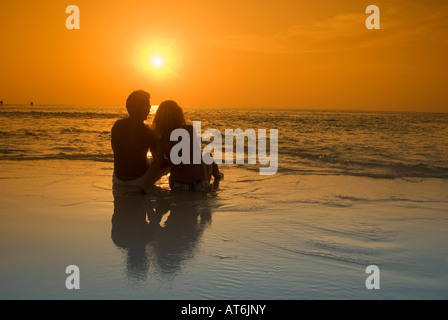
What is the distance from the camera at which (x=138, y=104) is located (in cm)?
564

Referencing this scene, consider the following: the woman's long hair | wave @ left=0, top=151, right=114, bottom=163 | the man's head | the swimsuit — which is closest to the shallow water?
the swimsuit

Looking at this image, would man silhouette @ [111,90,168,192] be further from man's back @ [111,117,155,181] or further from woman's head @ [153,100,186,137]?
woman's head @ [153,100,186,137]

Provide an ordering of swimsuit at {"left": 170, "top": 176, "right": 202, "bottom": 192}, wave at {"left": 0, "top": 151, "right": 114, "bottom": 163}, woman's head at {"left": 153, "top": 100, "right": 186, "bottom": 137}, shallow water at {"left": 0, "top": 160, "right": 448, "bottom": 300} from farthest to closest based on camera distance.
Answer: wave at {"left": 0, "top": 151, "right": 114, "bottom": 163} < swimsuit at {"left": 170, "top": 176, "right": 202, "bottom": 192} < woman's head at {"left": 153, "top": 100, "right": 186, "bottom": 137} < shallow water at {"left": 0, "top": 160, "right": 448, "bottom": 300}

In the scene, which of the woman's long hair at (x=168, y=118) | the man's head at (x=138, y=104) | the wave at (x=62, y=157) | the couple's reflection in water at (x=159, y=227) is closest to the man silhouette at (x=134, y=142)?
the man's head at (x=138, y=104)

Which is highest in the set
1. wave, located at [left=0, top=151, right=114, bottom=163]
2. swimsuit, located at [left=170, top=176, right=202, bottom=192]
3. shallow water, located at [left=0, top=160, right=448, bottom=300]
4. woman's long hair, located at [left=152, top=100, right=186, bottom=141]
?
woman's long hair, located at [left=152, top=100, right=186, bottom=141]

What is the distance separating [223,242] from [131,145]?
2.75m

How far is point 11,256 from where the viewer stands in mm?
3162

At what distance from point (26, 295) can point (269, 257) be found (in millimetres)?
1752

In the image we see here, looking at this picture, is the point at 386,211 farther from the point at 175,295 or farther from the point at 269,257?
the point at 175,295

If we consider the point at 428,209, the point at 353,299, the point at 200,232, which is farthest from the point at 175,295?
the point at 428,209

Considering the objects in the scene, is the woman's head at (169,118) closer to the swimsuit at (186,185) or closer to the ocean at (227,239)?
the swimsuit at (186,185)

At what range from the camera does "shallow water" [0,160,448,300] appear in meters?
2.66

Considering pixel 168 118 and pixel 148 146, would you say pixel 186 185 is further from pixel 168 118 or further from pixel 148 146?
pixel 168 118

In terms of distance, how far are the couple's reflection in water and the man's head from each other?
115 cm
